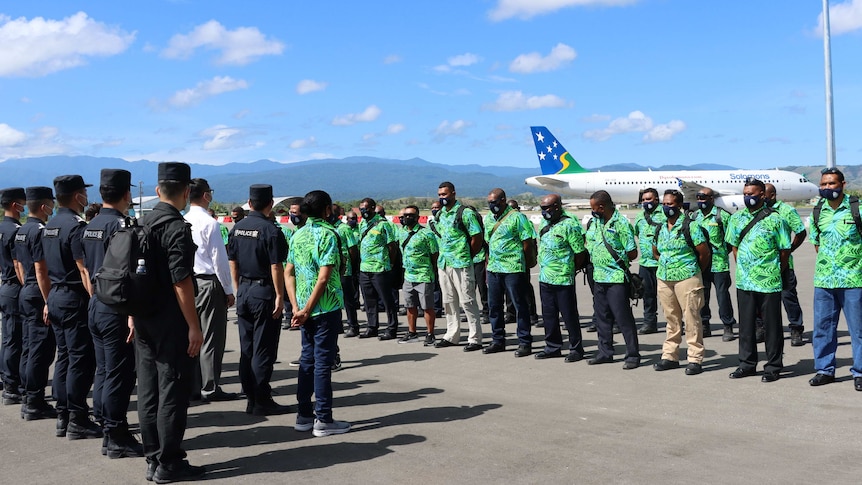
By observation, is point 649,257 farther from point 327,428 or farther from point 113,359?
point 113,359

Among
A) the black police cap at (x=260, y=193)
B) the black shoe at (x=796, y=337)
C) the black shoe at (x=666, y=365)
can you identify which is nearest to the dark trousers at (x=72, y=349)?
the black police cap at (x=260, y=193)

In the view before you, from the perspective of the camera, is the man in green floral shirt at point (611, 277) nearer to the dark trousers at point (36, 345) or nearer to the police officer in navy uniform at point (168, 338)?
the police officer in navy uniform at point (168, 338)

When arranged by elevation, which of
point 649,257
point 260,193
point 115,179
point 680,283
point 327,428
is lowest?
point 327,428

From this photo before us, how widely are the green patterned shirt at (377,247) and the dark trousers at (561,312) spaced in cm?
265

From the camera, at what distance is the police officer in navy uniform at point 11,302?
731 centimetres

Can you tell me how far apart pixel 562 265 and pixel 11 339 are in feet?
18.9

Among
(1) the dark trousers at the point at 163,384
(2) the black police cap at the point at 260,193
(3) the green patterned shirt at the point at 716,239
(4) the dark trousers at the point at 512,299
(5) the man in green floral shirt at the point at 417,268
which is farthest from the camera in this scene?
(5) the man in green floral shirt at the point at 417,268

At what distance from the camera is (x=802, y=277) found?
1545 cm

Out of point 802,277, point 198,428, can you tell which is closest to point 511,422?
point 198,428

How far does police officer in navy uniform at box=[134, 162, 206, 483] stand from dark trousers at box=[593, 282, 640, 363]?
475 centimetres

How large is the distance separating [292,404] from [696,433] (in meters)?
3.56

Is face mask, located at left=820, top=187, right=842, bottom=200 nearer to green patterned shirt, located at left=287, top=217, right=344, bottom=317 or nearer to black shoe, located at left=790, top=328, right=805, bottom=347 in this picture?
black shoe, located at left=790, top=328, right=805, bottom=347

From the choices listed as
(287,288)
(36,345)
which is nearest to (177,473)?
(287,288)

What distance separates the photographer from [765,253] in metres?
7.24
